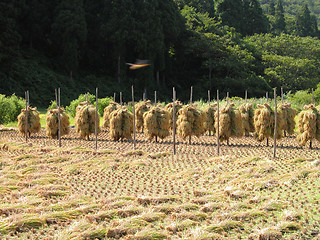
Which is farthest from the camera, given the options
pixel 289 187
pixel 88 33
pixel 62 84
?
pixel 88 33

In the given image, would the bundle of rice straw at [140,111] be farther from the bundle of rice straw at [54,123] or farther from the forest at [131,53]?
the forest at [131,53]

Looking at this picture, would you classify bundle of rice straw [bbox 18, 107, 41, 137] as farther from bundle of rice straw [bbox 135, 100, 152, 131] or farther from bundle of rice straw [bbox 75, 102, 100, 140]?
bundle of rice straw [bbox 135, 100, 152, 131]

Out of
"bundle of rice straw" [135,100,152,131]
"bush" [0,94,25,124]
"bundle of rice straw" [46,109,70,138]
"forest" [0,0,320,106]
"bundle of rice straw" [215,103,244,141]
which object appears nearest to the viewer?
"bundle of rice straw" [215,103,244,141]

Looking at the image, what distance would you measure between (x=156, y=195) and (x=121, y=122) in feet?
30.1

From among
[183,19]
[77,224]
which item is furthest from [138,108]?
[183,19]

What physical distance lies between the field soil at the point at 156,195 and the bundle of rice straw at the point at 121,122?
2.93 metres

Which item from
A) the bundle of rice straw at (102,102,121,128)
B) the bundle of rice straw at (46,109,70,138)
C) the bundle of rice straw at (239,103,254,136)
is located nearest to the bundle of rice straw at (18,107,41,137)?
the bundle of rice straw at (46,109,70,138)

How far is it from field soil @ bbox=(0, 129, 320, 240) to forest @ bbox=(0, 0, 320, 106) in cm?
2065

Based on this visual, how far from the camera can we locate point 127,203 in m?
8.52

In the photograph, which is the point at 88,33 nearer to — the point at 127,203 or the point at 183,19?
the point at 183,19

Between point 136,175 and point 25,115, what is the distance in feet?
34.3

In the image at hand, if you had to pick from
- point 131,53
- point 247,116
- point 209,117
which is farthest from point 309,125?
point 131,53

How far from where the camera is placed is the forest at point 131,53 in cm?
3431

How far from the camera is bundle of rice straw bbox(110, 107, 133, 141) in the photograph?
59.2 ft
